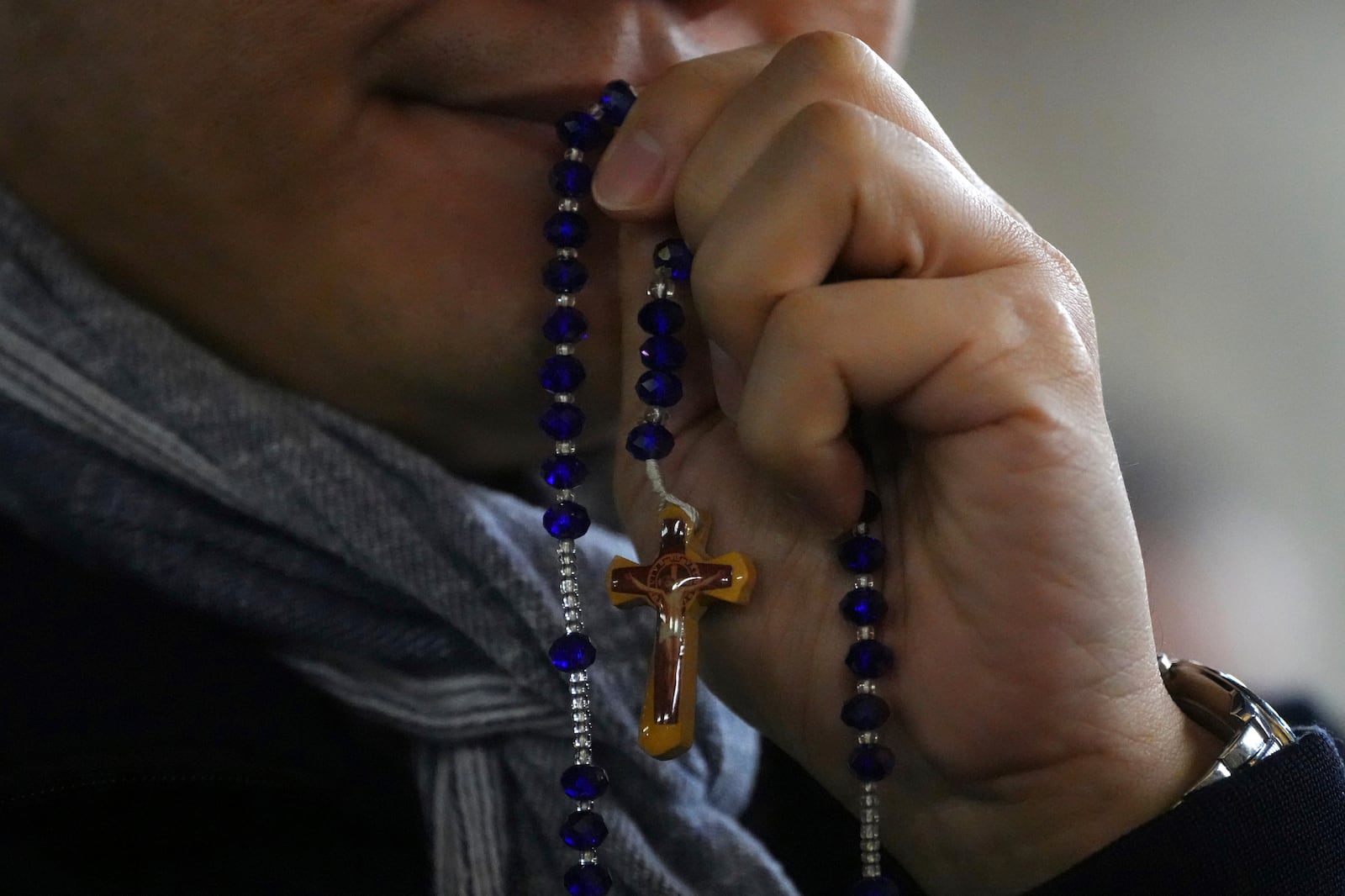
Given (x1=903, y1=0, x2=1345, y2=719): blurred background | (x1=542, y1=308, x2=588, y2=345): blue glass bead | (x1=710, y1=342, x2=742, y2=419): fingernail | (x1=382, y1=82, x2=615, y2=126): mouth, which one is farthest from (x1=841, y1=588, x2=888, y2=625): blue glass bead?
(x1=903, y1=0, x2=1345, y2=719): blurred background

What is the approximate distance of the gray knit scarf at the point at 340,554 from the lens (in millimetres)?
815

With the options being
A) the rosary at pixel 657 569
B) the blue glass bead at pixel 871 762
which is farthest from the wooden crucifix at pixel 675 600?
the blue glass bead at pixel 871 762

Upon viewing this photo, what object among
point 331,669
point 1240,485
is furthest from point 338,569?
point 1240,485

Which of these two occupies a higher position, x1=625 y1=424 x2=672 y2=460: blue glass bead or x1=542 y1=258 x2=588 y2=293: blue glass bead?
x1=542 y1=258 x2=588 y2=293: blue glass bead

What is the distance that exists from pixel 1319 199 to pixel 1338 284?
5.9 inches

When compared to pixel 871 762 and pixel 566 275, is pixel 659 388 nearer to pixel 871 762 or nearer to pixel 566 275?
pixel 566 275

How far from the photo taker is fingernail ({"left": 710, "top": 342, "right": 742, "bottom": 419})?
2.37 ft

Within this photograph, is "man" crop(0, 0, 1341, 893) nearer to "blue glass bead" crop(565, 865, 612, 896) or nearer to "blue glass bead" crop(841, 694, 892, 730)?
"blue glass bead" crop(841, 694, 892, 730)

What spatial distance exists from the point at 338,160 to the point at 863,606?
453 millimetres

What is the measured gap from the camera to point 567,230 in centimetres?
75

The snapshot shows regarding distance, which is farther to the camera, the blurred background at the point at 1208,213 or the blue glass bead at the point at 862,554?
the blurred background at the point at 1208,213

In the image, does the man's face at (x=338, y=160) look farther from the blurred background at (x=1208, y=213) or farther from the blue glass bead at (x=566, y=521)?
the blurred background at (x=1208, y=213)

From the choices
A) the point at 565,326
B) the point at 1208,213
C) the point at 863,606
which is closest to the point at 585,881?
the point at 863,606

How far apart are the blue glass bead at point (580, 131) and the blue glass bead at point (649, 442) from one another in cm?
19
